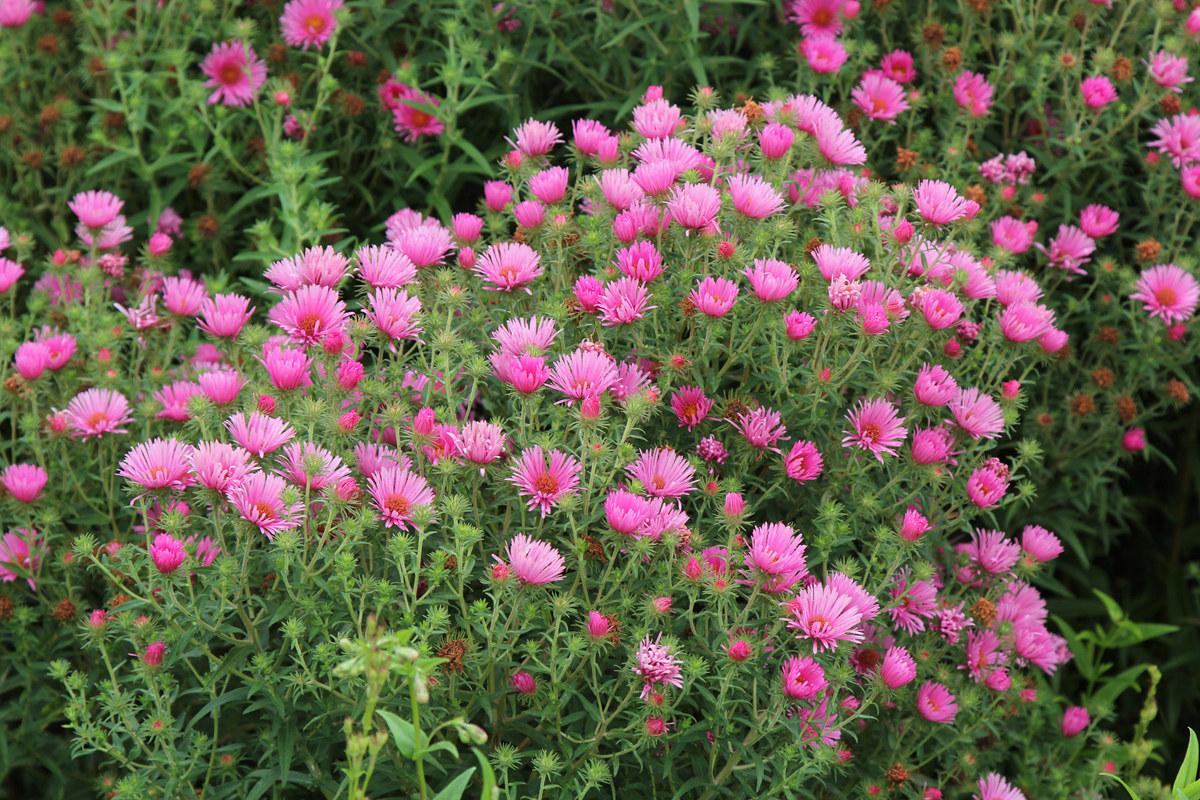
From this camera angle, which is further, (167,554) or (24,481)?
(24,481)

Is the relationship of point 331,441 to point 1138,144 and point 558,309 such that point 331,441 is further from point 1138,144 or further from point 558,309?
point 1138,144

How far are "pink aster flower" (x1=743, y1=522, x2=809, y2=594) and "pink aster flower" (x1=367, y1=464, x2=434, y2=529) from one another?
21.5 inches

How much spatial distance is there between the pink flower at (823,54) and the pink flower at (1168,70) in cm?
85

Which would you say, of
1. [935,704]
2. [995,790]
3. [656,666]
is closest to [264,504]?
[656,666]

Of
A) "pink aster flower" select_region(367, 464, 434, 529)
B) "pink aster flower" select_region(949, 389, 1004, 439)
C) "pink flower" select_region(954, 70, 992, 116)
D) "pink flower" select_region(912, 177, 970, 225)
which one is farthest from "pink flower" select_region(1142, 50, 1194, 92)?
"pink aster flower" select_region(367, 464, 434, 529)

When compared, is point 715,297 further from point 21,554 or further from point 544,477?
point 21,554

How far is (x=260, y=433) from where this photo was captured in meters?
1.92

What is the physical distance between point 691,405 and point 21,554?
1.49 meters

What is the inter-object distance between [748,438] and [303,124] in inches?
63.4

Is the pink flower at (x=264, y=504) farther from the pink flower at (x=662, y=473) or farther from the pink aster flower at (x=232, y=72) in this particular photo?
the pink aster flower at (x=232, y=72)

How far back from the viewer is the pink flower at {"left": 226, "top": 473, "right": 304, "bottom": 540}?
1.79 metres

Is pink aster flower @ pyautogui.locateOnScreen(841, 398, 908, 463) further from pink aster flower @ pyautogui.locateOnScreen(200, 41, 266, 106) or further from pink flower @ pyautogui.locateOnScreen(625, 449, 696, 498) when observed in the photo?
pink aster flower @ pyautogui.locateOnScreen(200, 41, 266, 106)

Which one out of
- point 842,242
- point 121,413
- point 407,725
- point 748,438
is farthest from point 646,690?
point 121,413

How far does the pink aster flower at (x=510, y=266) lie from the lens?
216 cm
